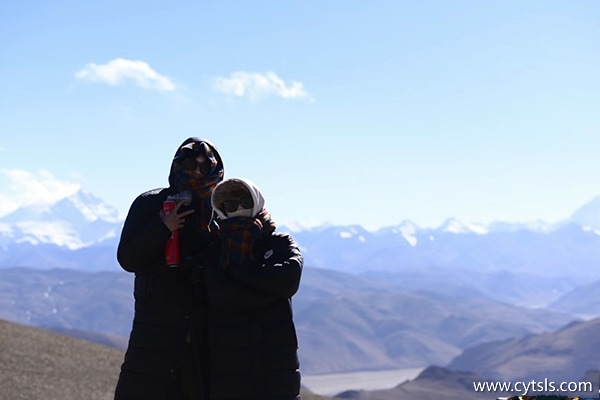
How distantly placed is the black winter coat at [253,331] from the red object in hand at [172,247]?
225 mm

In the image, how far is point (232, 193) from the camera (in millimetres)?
4770

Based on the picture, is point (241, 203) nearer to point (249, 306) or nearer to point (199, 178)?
point (199, 178)

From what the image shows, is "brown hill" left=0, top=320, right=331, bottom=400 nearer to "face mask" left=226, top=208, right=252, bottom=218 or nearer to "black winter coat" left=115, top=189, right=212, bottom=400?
"black winter coat" left=115, top=189, right=212, bottom=400

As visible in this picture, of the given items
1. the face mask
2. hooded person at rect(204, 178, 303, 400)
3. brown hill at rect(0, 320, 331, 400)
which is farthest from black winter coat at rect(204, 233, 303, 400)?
brown hill at rect(0, 320, 331, 400)

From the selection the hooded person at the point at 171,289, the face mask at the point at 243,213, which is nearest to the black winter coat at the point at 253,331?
the hooded person at the point at 171,289

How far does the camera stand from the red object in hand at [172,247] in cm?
481

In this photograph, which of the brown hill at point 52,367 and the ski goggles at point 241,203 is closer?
the ski goggles at point 241,203

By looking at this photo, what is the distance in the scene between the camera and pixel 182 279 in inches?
192

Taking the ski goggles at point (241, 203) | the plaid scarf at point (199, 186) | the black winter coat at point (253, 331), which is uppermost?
the plaid scarf at point (199, 186)

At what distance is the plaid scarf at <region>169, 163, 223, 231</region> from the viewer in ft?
16.0

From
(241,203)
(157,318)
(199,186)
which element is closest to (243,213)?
(241,203)

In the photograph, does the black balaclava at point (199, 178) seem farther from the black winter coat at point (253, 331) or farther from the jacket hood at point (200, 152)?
the black winter coat at point (253, 331)

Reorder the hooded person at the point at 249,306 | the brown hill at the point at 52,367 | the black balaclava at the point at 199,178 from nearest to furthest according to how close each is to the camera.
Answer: the hooded person at the point at 249,306, the black balaclava at the point at 199,178, the brown hill at the point at 52,367

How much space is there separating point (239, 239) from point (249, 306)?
0.39m
